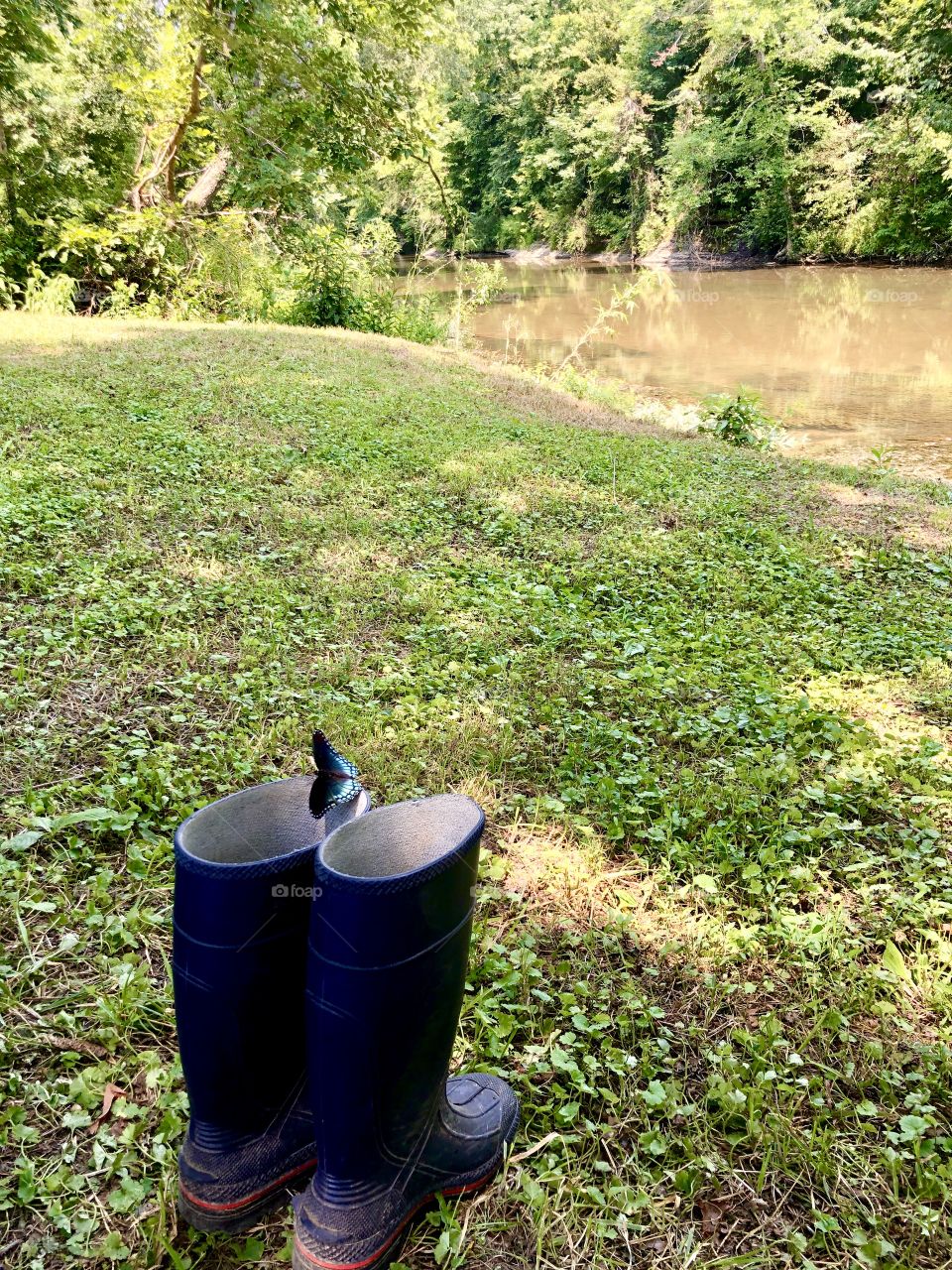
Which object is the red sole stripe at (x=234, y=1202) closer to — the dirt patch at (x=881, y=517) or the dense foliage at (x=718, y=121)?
the dirt patch at (x=881, y=517)

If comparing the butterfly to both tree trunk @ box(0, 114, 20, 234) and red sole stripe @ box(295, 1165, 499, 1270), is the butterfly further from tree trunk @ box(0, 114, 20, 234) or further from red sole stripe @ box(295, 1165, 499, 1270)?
tree trunk @ box(0, 114, 20, 234)

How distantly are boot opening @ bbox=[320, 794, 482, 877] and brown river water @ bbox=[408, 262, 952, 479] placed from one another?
30.4 ft

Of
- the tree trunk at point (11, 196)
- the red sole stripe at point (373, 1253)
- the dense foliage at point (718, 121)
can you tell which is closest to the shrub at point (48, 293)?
the tree trunk at point (11, 196)

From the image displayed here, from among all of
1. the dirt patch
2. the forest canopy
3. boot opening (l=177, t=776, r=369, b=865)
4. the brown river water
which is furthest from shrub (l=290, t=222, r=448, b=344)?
boot opening (l=177, t=776, r=369, b=865)

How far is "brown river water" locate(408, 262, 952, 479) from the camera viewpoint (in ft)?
35.5

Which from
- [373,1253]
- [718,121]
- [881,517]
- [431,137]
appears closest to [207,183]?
[431,137]

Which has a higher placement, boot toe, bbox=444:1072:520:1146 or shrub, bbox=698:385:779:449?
shrub, bbox=698:385:779:449

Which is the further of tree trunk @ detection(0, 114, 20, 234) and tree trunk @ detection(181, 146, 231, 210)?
tree trunk @ detection(181, 146, 231, 210)

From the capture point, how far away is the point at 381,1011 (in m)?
1.26

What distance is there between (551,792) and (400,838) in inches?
57.9

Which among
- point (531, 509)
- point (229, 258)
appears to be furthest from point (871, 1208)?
point (229, 258)

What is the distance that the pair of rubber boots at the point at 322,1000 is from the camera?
1.26 meters

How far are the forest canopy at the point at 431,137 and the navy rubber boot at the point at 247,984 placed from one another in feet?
29.8

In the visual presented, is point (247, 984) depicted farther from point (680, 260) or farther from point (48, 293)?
point (680, 260)
